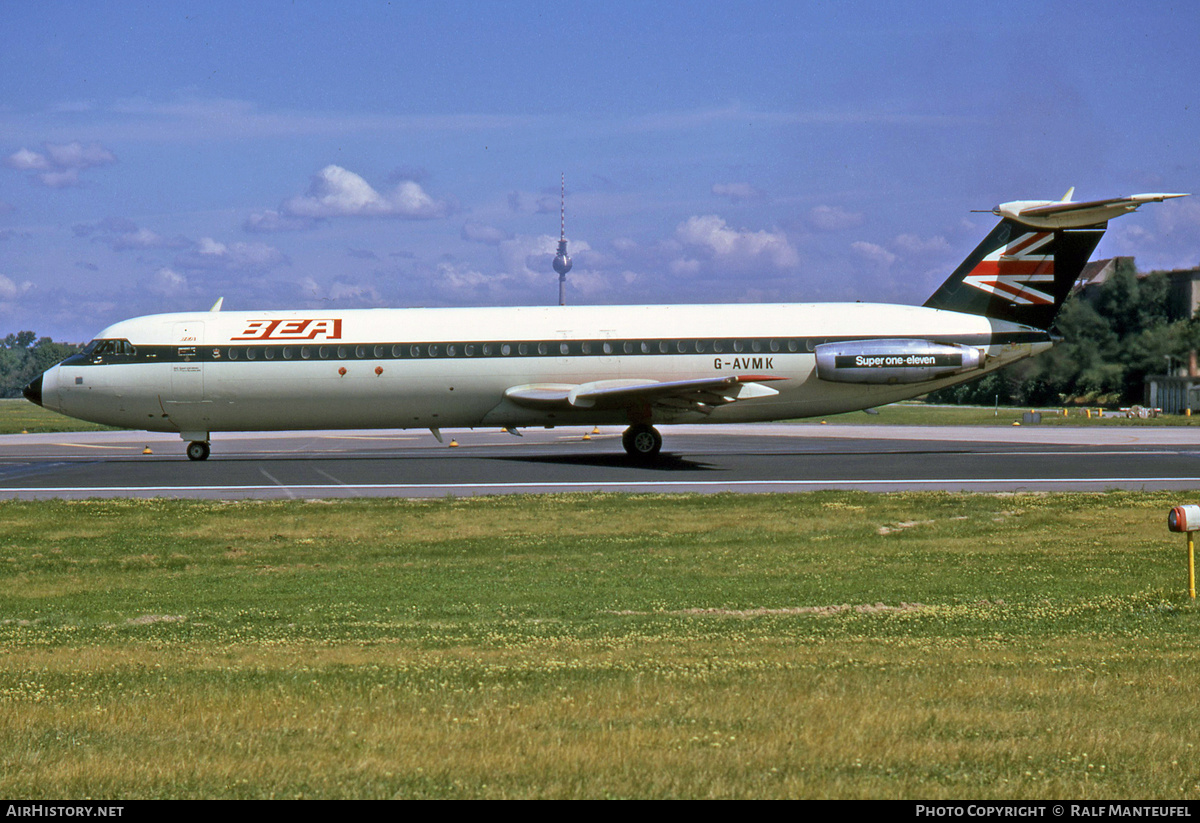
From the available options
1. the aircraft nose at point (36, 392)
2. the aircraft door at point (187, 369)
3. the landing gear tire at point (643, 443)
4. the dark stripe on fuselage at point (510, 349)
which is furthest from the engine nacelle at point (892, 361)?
the aircraft nose at point (36, 392)

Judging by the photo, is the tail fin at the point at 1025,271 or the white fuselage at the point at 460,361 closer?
the white fuselage at the point at 460,361

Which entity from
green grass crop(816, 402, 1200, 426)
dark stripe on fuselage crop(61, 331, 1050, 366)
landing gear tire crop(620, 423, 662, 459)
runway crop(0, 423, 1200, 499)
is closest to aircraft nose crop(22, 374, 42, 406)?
runway crop(0, 423, 1200, 499)

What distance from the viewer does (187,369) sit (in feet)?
113

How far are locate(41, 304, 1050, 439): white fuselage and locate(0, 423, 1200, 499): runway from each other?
1660 millimetres

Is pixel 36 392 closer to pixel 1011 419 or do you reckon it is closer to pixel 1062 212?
pixel 1062 212

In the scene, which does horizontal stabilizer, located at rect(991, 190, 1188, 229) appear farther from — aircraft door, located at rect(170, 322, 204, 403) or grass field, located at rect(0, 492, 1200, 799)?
aircraft door, located at rect(170, 322, 204, 403)

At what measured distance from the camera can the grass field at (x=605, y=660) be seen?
257 inches

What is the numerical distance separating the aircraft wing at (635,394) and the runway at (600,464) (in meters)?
1.82

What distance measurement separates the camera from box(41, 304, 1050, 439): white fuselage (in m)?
34.2

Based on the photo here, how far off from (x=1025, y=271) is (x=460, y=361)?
17949mm

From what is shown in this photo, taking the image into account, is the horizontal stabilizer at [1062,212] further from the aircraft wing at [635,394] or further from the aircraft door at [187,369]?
the aircraft door at [187,369]

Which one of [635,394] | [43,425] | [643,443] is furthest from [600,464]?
[43,425]
